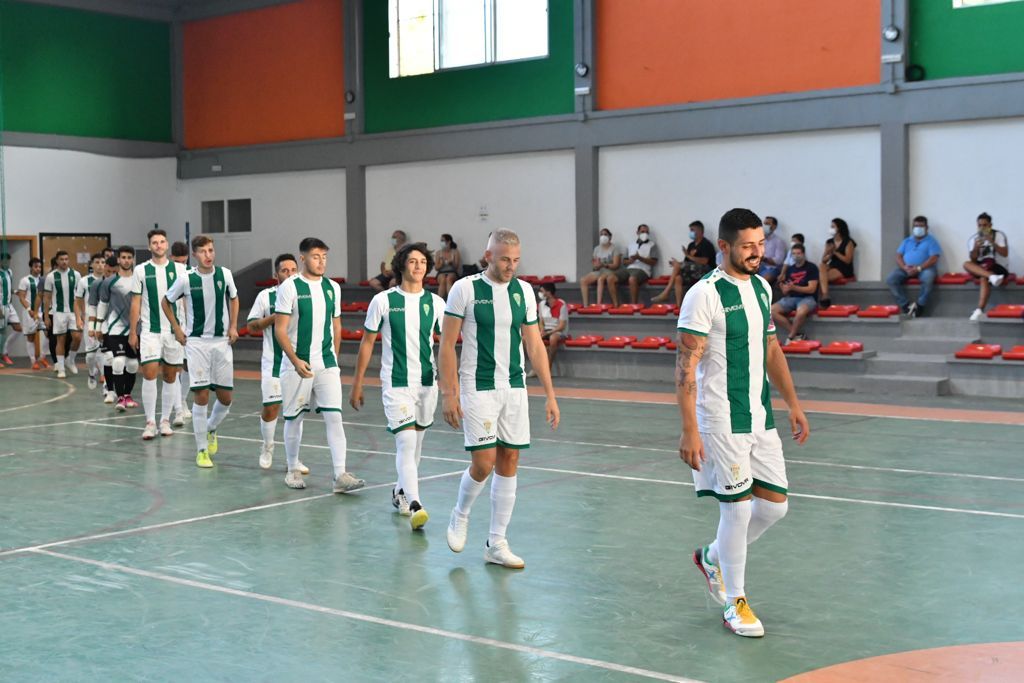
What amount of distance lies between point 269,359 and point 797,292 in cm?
1231

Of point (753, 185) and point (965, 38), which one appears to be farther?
point (753, 185)

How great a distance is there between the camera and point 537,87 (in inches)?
1030

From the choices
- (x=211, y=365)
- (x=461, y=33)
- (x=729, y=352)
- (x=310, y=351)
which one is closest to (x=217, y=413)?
(x=211, y=365)

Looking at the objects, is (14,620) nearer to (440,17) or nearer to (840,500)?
(840,500)

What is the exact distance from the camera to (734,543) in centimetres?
616

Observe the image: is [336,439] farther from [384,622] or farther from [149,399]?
[149,399]

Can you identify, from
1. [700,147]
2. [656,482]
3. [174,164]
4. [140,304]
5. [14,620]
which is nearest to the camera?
[14,620]

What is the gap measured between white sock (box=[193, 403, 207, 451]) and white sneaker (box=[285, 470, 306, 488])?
173 cm

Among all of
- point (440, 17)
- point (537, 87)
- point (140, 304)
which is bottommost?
point (140, 304)

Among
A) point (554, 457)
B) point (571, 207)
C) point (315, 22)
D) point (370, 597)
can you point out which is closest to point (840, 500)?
point (554, 457)

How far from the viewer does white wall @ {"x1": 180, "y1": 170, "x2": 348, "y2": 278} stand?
98.7 feet

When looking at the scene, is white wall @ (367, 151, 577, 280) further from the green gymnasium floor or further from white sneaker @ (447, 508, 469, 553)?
white sneaker @ (447, 508, 469, 553)

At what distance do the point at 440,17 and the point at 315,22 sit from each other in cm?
422

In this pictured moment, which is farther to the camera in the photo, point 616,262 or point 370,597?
point 616,262
